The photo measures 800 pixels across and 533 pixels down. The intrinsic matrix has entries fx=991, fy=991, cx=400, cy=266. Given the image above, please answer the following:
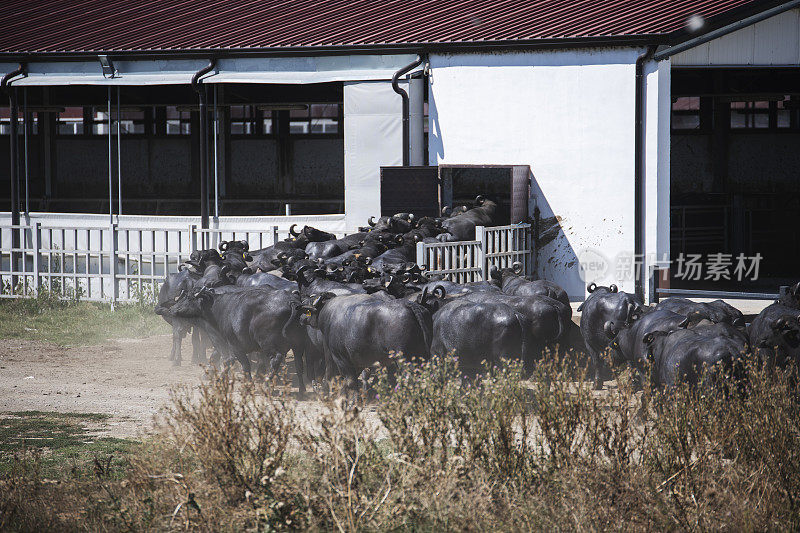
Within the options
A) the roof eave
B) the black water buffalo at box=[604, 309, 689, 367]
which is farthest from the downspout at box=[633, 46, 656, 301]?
the black water buffalo at box=[604, 309, 689, 367]

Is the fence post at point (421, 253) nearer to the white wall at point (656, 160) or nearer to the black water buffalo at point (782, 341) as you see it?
the white wall at point (656, 160)

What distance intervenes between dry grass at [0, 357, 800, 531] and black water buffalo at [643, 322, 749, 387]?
1.39 meters

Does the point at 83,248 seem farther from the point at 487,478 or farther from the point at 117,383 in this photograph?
the point at 487,478

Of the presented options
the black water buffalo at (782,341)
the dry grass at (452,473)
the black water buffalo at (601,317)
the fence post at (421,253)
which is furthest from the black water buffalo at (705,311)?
the fence post at (421,253)

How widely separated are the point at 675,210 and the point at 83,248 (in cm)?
1179

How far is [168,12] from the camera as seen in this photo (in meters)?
22.2

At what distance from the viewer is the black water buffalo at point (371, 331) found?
959 centimetres

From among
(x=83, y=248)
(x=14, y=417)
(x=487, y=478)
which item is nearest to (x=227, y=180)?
(x=83, y=248)

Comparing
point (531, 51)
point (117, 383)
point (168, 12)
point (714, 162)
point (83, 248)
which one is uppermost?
point (168, 12)

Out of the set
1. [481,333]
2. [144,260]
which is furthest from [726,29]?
[144,260]

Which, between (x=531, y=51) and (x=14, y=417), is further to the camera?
(x=531, y=51)

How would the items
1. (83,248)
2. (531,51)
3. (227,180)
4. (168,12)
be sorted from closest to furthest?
1. (531,51)
2. (83,248)
3. (168,12)
4. (227,180)

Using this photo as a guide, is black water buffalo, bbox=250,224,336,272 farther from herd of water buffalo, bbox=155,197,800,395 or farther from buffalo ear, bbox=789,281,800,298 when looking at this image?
buffalo ear, bbox=789,281,800,298

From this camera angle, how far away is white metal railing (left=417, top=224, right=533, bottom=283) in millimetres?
13547
